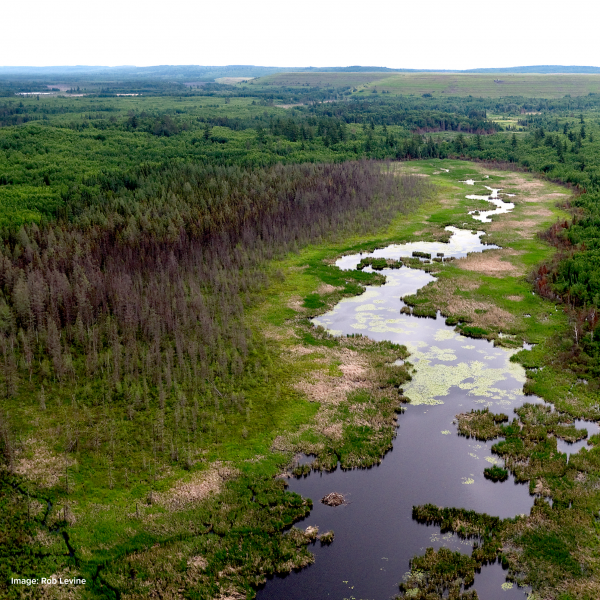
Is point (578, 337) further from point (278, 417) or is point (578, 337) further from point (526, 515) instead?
point (278, 417)

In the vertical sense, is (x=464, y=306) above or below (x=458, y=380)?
above

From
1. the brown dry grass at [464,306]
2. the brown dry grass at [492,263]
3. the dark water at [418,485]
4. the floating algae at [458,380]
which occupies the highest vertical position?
the brown dry grass at [492,263]

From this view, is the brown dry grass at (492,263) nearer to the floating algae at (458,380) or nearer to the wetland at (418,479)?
the wetland at (418,479)

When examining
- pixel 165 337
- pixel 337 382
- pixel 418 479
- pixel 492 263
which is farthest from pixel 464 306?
pixel 165 337

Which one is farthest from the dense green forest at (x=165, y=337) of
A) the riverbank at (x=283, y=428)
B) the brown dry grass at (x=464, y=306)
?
the brown dry grass at (x=464, y=306)

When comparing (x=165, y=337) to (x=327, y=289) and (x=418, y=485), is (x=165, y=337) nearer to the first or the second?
(x=327, y=289)

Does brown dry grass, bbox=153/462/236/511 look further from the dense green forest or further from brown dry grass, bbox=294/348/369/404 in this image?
brown dry grass, bbox=294/348/369/404

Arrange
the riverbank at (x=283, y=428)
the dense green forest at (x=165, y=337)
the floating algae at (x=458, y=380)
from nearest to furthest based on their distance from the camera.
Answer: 1. the riverbank at (x=283, y=428)
2. the dense green forest at (x=165, y=337)
3. the floating algae at (x=458, y=380)
